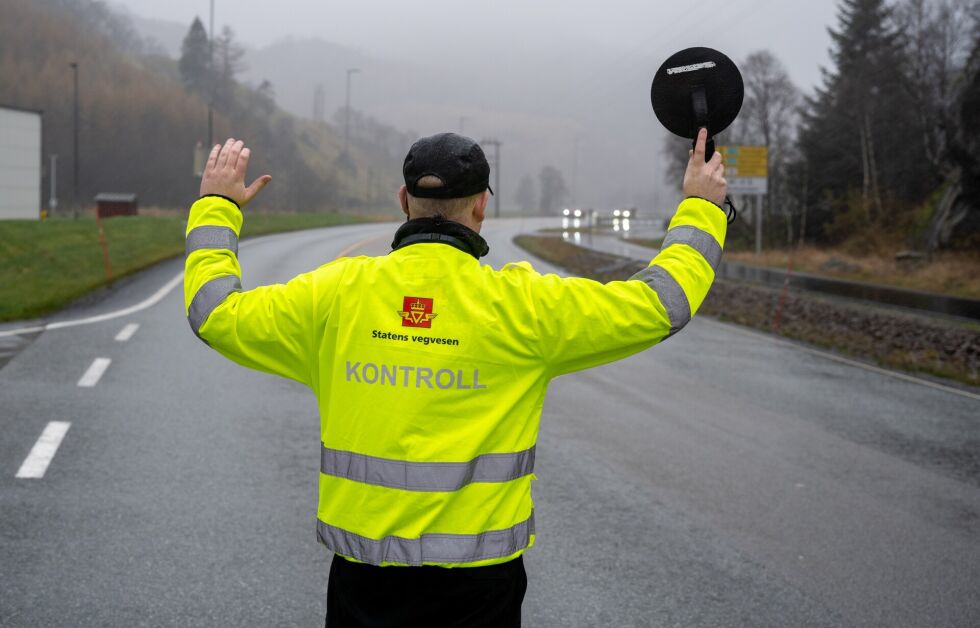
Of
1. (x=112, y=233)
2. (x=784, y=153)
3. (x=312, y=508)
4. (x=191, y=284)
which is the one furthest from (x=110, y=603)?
(x=784, y=153)

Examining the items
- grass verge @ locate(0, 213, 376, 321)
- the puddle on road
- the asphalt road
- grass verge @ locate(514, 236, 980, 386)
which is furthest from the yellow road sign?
the puddle on road

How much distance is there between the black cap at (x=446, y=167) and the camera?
2.40 m

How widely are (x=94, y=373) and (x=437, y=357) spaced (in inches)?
365

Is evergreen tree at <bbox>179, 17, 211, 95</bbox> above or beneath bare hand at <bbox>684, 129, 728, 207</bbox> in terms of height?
above

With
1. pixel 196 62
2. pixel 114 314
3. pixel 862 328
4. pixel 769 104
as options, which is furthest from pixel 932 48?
pixel 196 62

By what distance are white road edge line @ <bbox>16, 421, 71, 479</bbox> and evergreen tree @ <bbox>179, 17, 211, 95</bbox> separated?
124017mm

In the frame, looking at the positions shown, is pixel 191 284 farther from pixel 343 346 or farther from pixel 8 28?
pixel 8 28

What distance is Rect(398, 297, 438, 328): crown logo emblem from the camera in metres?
2.34

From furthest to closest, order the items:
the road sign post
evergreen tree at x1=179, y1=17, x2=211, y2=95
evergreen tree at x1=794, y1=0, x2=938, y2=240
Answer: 1. evergreen tree at x1=179, y1=17, x2=211, y2=95
2. evergreen tree at x1=794, y1=0, x2=938, y2=240
3. the road sign post

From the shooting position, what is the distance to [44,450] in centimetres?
736

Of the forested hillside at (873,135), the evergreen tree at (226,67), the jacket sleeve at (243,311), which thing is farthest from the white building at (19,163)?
the evergreen tree at (226,67)

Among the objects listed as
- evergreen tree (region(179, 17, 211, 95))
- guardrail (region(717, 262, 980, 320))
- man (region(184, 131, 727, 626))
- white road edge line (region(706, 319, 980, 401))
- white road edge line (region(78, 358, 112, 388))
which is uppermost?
evergreen tree (region(179, 17, 211, 95))

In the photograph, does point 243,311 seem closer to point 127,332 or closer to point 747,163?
point 127,332

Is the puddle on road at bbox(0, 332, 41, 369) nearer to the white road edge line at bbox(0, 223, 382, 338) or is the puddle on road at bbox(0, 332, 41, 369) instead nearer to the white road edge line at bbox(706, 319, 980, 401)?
the white road edge line at bbox(0, 223, 382, 338)
